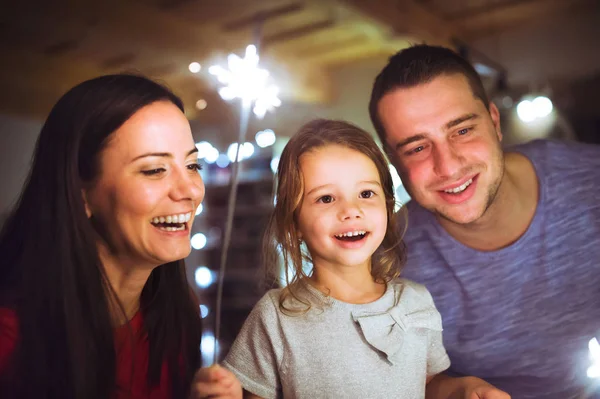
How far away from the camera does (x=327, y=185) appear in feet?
2.62

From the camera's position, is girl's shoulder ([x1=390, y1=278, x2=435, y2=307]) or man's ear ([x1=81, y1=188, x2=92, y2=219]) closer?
man's ear ([x1=81, y1=188, x2=92, y2=219])

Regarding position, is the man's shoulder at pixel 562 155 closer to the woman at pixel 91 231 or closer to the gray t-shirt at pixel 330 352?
the gray t-shirt at pixel 330 352

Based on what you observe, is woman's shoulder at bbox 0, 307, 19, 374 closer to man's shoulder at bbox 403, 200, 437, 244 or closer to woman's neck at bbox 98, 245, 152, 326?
woman's neck at bbox 98, 245, 152, 326

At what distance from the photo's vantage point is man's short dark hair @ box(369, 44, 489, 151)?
0.95 metres

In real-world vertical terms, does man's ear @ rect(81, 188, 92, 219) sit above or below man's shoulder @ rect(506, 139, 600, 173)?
below

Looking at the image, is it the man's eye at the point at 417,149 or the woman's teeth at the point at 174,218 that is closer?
the woman's teeth at the point at 174,218

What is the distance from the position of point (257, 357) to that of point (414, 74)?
584 millimetres

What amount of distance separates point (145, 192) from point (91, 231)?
3.4 inches

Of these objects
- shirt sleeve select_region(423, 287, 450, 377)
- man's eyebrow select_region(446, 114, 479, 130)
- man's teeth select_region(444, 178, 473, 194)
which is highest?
man's eyebrow select_region(446, 114, 479, 130)

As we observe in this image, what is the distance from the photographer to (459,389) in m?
0.84

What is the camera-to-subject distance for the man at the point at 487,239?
3.07 ft

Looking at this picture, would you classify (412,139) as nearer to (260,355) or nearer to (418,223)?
(418,223)

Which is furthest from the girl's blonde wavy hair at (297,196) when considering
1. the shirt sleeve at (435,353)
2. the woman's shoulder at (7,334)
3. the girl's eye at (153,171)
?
the woman's shoulder at (7,334)

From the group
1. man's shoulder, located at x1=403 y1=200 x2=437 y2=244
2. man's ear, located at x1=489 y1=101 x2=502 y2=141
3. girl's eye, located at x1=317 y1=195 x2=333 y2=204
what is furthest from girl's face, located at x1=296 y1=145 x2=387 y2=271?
man's ear, located at x1=489 y1=101 x2=502 y2=141
